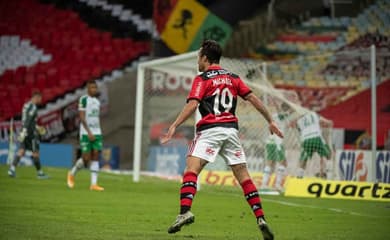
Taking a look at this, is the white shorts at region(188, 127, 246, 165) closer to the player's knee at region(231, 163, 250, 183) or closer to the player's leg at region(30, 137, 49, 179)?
the player's knee at region(231, 163, 250, 183)

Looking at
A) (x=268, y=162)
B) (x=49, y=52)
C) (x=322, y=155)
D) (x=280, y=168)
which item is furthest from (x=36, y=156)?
(x=49, y=52)

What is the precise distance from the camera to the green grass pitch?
Result: 29.6 feet

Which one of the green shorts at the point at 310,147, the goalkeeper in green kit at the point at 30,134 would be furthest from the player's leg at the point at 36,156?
the green shorts at the point at 310,147

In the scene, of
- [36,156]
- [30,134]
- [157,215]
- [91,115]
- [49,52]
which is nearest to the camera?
[157,215]

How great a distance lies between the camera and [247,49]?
30.3 meters

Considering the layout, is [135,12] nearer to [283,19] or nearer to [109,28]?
[109,28]

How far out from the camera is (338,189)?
16.8m

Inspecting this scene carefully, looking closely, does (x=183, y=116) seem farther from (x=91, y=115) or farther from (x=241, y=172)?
(x=91, y=115)

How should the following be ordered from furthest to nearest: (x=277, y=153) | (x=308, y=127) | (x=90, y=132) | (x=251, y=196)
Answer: (x=308, y=127) → (x=277, y=153) → (x=90, y=132) → (x=251, y=196)

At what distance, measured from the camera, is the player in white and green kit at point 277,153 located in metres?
18.3

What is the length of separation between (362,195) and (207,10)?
1349 cm

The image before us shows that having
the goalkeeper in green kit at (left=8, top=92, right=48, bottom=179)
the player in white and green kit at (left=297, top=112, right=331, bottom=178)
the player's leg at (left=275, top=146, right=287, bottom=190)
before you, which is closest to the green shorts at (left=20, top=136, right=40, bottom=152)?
the goalkeeper in green kit at (left=8, top=92, right=48, bottom=179)

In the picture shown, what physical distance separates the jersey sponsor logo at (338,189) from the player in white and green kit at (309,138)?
169cm

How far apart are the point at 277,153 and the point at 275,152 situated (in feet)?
0.21
